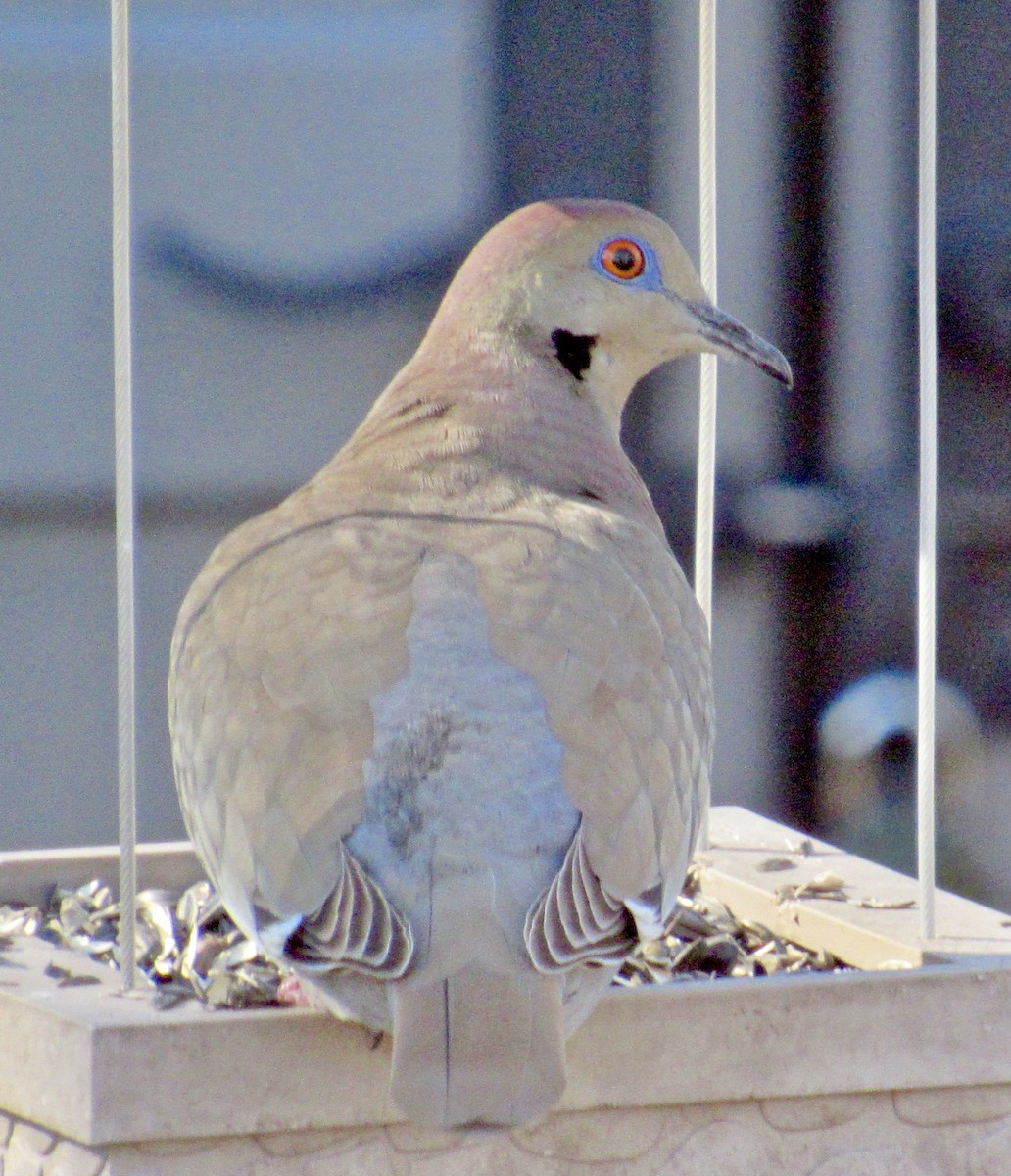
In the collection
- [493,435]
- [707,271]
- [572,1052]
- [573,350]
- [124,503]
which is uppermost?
[707,271]

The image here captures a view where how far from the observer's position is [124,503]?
7.72ft

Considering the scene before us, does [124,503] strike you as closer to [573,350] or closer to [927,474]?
[573,350]

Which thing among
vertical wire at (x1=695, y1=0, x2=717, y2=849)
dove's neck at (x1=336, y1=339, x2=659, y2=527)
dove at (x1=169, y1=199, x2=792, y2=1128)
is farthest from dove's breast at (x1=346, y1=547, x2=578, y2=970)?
vertical wire at (x1=695, y1=0, x2=717, y2=849)

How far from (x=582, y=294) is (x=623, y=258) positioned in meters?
0.09

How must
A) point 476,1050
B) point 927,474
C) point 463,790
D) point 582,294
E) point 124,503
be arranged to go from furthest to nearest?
point 582,294, point 927,474, point 124,503, point 463,790, point 476,1050

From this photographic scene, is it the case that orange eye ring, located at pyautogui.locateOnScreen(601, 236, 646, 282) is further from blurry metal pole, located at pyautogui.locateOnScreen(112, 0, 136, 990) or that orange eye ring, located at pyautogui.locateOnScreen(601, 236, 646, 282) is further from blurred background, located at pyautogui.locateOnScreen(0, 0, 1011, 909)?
blurred background, located at pyautogui.locateOnScreen(0, 0, 1011, 909)

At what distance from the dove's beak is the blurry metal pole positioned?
97 cm

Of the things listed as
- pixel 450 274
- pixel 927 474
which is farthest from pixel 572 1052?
pixel 450 274

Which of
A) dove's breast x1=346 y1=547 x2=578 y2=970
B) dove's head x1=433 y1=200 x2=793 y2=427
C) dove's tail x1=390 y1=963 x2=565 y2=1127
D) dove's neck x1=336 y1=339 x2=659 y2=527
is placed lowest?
dove's tail x1=390 y1=963 x2=565 y2=1127

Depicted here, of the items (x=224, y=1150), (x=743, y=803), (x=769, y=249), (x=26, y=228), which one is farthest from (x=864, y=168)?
(x=224, y=1150)

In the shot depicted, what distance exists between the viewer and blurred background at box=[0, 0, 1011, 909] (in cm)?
484

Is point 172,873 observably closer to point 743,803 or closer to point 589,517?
point 589,517

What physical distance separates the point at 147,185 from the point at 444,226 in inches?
29.7

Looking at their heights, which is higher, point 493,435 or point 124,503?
point 493,435
